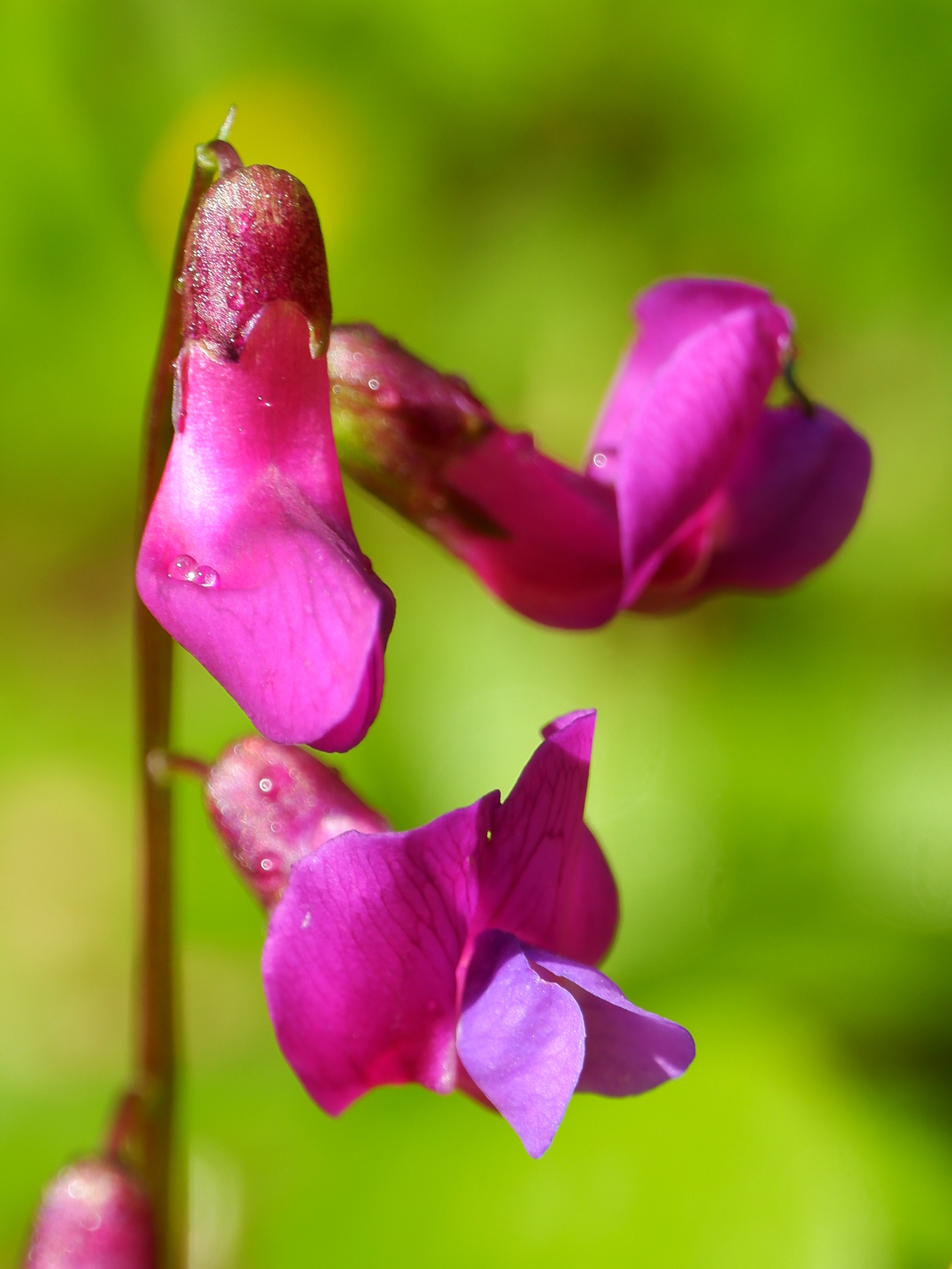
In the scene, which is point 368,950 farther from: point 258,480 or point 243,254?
point 243,254

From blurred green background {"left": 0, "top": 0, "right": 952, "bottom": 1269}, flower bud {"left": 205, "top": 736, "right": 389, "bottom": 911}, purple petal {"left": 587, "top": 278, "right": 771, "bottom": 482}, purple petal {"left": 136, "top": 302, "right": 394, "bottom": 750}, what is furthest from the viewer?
blurred green background {"left": 0, "top": 0, "right": 952, "bottom": 1269}

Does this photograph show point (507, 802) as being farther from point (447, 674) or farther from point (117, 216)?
point (117, 216)

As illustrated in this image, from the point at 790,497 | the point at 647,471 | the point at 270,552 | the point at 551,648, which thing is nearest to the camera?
the point at 270,552

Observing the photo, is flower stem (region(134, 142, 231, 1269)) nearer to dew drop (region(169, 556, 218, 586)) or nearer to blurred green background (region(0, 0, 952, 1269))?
dew drop (region(169, 556, 218, 586))

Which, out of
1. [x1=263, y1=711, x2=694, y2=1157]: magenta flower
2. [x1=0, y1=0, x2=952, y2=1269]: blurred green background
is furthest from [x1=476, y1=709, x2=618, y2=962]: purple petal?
[x1=0, y1=0, x2=952, y2=1269]: blurred green background

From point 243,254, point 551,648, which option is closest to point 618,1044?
point 243,254

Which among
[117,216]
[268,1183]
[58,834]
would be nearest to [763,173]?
[117,216]
